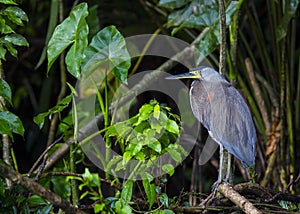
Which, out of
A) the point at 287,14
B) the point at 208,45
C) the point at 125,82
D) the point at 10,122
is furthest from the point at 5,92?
the point at 287,14

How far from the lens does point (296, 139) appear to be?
2.36 metres

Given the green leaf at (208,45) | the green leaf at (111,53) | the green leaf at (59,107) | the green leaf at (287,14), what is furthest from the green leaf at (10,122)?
the green leaf at (287,14)

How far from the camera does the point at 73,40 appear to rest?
1.56m

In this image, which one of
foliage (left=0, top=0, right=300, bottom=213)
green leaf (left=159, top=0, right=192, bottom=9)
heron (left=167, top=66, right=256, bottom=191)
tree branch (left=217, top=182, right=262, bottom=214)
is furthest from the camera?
green leaf (left=159, top=0, right=192, bottom=9)

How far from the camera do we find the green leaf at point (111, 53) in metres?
1.57

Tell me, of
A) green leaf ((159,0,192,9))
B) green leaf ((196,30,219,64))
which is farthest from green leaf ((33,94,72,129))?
green leaf ((159,0,192,9))

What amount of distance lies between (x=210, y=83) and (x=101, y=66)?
2.32ft

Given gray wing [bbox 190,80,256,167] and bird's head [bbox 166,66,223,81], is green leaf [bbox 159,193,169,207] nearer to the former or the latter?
gray wing [bbox 190,80,256,167]

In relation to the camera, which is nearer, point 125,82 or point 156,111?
point 156,111

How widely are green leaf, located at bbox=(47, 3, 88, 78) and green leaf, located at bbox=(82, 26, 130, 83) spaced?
0.07 meters

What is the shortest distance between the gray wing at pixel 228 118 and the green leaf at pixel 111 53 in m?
0.38

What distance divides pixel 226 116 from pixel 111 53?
0.46 meters

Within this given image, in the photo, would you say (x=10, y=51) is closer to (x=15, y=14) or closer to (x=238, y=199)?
(x=15, y=14)

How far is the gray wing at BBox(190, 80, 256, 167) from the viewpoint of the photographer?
1751 mm
